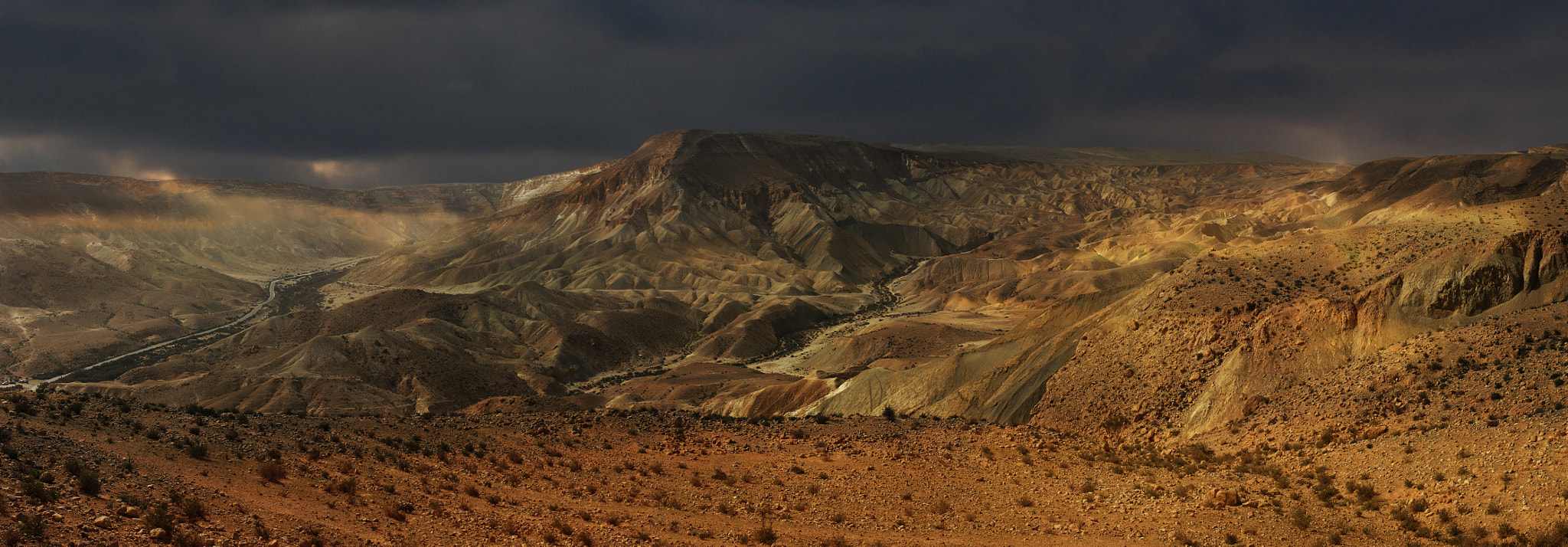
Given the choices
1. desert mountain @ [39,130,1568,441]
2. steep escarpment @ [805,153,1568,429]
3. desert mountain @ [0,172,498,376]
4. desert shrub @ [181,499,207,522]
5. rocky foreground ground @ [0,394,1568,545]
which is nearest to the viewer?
desert shrub @ [181,499,207,522]

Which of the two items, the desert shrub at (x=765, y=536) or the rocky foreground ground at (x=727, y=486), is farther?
the desert shrub at (x=765, y=536)

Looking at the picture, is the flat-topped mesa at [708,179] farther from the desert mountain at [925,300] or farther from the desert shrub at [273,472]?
the desert shrub at [273,472]

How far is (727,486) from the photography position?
1823cm

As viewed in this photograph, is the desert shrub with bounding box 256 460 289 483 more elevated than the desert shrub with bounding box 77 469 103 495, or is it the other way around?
the desert shrub with bounding box 77 469 103 495

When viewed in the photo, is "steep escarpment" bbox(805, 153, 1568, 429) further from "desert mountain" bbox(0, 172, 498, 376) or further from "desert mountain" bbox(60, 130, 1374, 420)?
"desert mountain" bbox(0, 172, 498, 376)

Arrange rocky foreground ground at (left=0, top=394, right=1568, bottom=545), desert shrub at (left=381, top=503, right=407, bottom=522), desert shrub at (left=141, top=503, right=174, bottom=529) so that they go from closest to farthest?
desert shrub at (left=141, top=503, right=174, bottom=529) < rocky foreground ground at (left=0, top=394, right=1568, bottom=545) < desert shrub at (left=381, top=503, right=407, bottom=522)

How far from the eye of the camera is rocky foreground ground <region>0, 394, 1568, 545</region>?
12.9 metres

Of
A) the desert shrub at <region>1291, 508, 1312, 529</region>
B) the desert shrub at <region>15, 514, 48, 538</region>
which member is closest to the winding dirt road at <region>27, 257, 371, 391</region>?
the desert shrub at <region>15, 514, 48, 538</region>

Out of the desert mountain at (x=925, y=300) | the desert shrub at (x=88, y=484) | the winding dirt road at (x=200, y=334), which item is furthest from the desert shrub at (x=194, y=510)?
the winding dirt road at (x=200, y=334)

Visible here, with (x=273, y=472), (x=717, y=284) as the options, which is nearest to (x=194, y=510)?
(x=273, y=472)

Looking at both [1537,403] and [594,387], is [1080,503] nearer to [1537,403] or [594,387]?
[1537,403]

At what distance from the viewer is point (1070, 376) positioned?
28141mm

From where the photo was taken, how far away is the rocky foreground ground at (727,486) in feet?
42.3

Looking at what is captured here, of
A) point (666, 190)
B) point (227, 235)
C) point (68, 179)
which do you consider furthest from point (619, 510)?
point (68, 179)
